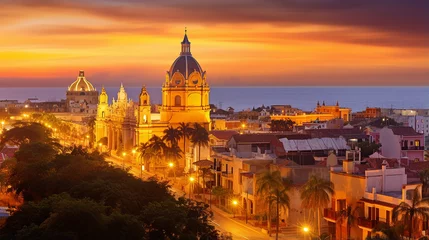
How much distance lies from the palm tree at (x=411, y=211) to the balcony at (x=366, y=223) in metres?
3.87

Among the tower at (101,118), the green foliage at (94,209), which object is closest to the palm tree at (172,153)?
the green foliage at (94,209)

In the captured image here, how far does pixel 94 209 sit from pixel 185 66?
2904 inches

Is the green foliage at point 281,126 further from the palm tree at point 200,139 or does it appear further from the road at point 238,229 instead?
the road at point 238,229

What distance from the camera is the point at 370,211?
4625 cm

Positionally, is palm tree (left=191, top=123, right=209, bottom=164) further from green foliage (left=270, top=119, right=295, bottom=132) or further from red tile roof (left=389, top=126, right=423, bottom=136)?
green foliage (left=270, top=119, right=295, bottom=132)

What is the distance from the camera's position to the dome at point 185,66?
357 ft

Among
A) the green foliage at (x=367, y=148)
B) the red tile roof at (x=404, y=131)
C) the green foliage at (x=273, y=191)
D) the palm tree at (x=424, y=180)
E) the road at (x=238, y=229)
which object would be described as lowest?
the road at (x=238, y=229)

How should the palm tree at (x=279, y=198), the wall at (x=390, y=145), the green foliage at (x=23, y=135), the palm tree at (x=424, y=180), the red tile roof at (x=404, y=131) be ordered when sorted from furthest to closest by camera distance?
the green foliage at (x=23, y=135) → the red tile roof at (x=404, y=131) → the wall at (x=390, y=145) → the palm tree at (x=279, y=198) → the palm tree at (x=424, y=180)

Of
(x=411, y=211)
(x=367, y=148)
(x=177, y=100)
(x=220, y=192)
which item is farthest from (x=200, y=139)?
(x=411, y=211)

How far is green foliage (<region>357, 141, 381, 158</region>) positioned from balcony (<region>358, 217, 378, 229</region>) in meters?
24.9

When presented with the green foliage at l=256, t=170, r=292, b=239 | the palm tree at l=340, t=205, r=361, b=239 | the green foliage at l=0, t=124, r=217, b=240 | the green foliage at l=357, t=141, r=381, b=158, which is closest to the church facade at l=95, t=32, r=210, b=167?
the green foliage at l=357, t=141, r=381, b=158

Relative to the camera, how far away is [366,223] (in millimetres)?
45969

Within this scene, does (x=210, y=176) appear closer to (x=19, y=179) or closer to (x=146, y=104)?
(x=19, y=179)

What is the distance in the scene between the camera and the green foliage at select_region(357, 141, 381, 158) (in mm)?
71812
